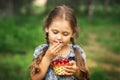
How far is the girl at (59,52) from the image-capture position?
9.23ft

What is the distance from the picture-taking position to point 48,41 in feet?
9.98

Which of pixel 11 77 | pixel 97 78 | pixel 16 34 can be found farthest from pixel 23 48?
pixel 97 78

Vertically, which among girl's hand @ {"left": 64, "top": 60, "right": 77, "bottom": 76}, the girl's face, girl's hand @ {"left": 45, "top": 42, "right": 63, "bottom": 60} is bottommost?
girl's hand @ {"left": 64, "top": 60, "right": 77, "bottom": 76}

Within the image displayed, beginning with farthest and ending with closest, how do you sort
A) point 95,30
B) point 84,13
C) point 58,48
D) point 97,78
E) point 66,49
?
point 84,13 → point 95,30 → point 97,78 → point 66,49 → point 58,48

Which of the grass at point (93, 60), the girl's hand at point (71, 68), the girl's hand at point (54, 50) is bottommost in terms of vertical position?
the grass at point (93, 60)

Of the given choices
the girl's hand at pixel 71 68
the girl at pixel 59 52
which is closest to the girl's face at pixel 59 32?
the girl at pixel 59 52

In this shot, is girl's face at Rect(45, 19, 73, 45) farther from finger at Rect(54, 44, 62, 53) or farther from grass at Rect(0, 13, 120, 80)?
grass at Rect(0, 13, 120, 80)

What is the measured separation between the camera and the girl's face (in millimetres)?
2824

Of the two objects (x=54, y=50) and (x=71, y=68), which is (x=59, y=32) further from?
(x=71, y=68)

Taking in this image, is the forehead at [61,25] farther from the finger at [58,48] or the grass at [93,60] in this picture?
the grass at [93,60]

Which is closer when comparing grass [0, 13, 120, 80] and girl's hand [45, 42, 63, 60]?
girl's hand [45, 42, 63, 60]

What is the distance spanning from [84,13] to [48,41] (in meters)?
21.6

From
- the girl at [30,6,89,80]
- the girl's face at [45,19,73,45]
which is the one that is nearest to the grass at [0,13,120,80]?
the girl at [30,6,89,80]

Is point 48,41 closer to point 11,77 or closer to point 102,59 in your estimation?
point 11,77
